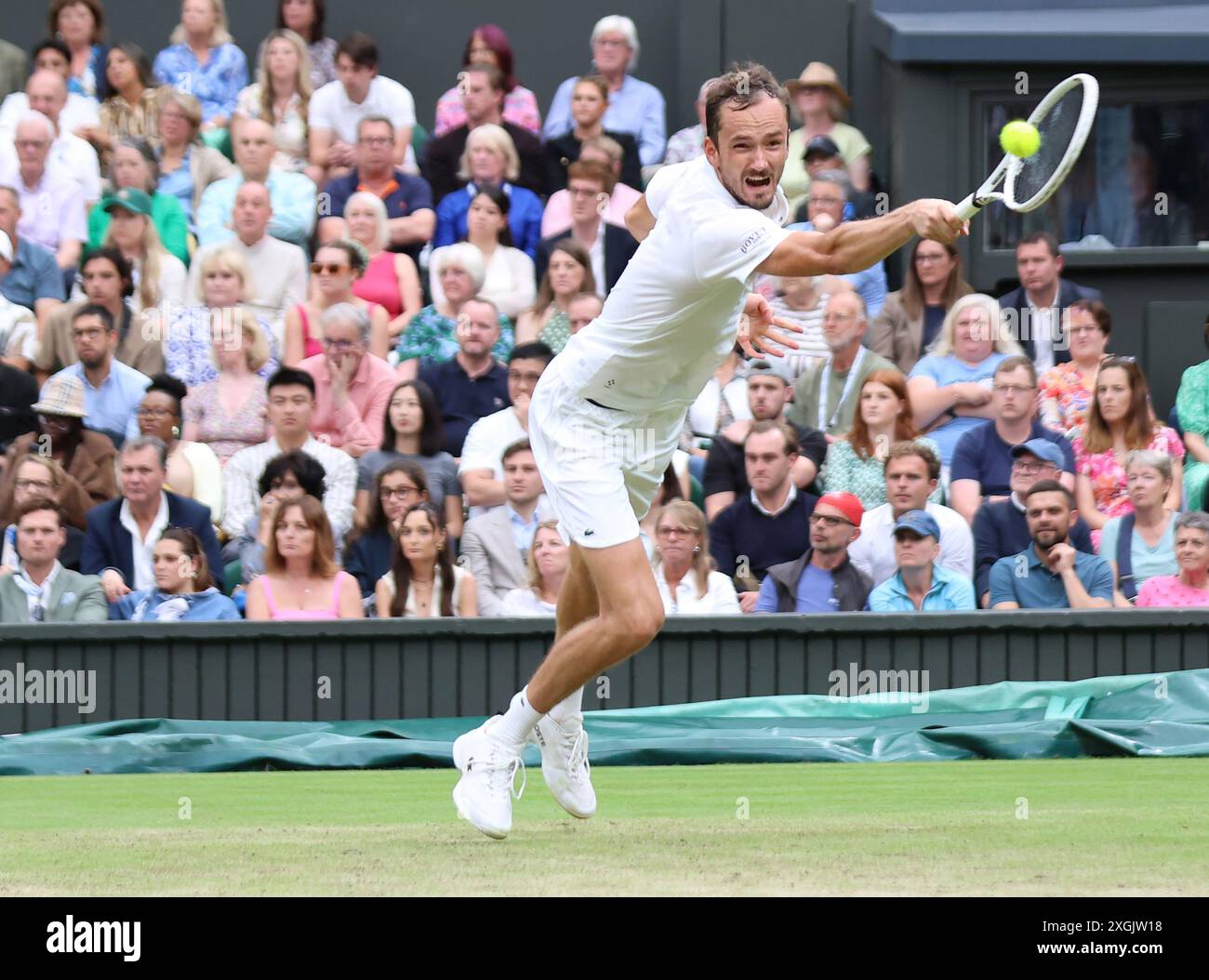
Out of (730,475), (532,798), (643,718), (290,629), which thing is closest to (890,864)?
(532,798)

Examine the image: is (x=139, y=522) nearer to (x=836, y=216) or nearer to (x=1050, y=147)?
(x=836, y=216)

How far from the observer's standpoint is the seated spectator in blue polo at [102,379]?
11.3 meters

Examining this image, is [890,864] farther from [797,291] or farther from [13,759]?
[797,291]

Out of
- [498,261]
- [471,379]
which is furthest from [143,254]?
[471,379]

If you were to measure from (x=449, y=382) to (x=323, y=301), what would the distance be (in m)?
0.92

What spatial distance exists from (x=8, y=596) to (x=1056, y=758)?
15.7ft

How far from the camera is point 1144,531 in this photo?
10.4 metres

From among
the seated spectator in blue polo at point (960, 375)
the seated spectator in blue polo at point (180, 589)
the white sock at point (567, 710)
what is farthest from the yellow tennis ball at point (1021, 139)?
the seated spectator in blue polo at point (960, 375)

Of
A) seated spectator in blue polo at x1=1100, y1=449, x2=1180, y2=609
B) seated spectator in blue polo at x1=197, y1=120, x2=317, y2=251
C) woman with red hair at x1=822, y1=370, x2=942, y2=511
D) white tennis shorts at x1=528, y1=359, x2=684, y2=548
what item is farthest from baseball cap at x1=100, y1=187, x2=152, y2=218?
white tennis shorts at x1=528, y1=359, x2=684, y2=548

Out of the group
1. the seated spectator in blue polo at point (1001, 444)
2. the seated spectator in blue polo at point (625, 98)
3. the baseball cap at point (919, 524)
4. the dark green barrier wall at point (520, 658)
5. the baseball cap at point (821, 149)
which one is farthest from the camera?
the seated spectator in blue polo at point (625, 98)

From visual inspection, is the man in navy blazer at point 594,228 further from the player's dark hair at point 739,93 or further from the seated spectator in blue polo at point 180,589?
the player's dark hair at point 739,93

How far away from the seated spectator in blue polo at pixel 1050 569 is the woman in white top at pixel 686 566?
1.30 meters

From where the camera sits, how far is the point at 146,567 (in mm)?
10273

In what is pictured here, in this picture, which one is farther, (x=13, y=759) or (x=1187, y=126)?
(x=1187, y=126)
